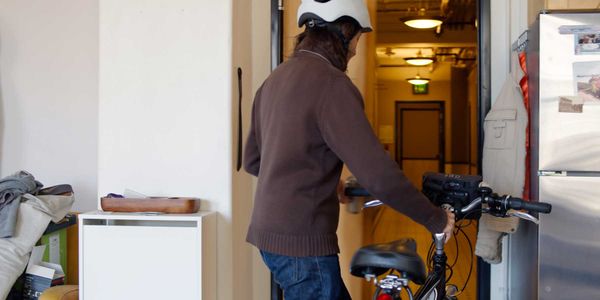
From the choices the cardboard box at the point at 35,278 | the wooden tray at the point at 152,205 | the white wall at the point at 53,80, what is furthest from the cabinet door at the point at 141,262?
the white wall at the point at 53,80

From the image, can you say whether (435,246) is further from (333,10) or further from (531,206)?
(333,10)

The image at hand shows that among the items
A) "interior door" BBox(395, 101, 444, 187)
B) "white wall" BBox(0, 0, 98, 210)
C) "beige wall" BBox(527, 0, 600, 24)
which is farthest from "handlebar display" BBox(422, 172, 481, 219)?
"interior door" BBox(395, 101, 444, 187)

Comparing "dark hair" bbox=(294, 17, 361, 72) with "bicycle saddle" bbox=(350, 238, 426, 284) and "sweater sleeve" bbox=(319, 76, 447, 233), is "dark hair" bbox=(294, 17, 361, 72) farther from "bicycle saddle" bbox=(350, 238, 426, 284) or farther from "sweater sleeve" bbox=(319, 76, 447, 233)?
"bicycle saddle" bbox=(350, 238, 426, 284)

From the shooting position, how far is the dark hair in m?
1.58

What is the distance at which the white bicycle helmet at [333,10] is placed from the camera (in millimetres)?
1569

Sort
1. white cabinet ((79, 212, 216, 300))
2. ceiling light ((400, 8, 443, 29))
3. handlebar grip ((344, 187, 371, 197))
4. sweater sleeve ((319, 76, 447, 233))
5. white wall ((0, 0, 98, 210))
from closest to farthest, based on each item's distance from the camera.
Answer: sweater sleeve ((319, 76, 447, 233))
handlebar grip ((344, 187, 371, 197))
white cabinet ((79, 212, 216, 300))
white wall ((0, 0, 98, 210))
ceiling light ((400, 8, 443, 29))

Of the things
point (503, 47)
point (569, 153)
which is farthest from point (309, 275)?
point (503, 47)

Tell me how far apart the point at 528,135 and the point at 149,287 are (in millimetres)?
1796

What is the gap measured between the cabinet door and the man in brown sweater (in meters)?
0.84

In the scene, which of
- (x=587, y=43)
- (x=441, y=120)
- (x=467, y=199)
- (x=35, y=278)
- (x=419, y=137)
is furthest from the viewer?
(x=419, y=137)

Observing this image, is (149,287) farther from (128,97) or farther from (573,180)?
(573,180)

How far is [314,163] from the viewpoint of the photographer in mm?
1496

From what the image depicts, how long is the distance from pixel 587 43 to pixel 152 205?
1.95 metres

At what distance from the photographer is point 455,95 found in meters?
12.3
